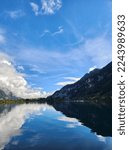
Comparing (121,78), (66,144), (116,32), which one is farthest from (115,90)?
(66,144)

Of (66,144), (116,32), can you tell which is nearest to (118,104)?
(116,32)

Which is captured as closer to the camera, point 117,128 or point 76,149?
point 117,128

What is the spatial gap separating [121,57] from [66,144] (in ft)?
102

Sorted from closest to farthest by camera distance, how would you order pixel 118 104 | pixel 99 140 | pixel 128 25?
pixel 118 104 → pixel 128 25 → pixel 99 140

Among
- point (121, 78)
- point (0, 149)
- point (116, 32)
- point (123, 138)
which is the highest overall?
point (116, 32)

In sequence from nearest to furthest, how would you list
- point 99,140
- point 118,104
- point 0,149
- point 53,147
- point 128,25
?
Answer: point 118,104, point 128,25, point 0,149, point 53,147, point 99,140

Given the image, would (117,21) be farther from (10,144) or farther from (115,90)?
(10,144)

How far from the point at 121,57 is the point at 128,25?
296cm

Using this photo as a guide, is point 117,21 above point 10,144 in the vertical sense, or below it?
above

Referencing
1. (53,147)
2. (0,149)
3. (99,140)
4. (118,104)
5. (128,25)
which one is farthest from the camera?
(99,140)

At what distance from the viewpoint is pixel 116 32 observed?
2144 centimetres

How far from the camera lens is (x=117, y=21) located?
857 inches

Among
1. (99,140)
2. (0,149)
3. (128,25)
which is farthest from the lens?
(99,140)

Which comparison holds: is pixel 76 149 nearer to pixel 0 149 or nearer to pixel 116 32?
pixel 0 149
